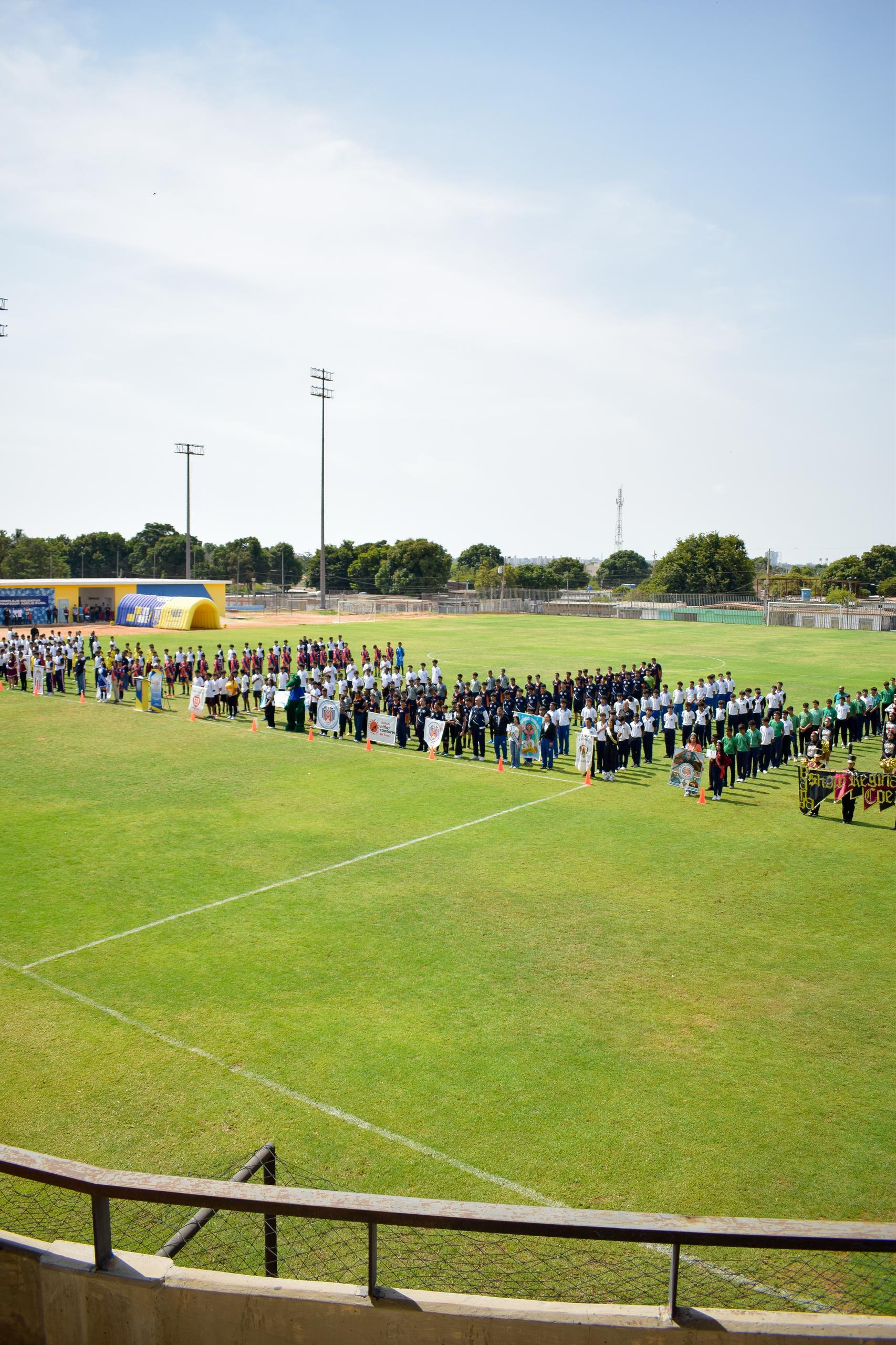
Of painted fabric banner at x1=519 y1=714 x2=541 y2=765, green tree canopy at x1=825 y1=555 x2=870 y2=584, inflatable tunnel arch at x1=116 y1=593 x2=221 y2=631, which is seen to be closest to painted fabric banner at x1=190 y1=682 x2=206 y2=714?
painted fabric banner at x1=519 y1=714 x2=541 y2=765

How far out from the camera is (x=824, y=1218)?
6590 mm

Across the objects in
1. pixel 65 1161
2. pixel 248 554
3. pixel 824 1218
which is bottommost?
pixel 824 1218

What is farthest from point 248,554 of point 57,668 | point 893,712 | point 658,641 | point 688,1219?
point 688,1219

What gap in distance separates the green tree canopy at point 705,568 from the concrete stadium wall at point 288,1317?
103421 mm

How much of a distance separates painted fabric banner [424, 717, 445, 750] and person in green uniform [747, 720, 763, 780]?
750 cm

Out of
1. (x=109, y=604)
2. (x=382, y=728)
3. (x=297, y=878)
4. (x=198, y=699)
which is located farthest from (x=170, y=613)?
(x=297, y=878)

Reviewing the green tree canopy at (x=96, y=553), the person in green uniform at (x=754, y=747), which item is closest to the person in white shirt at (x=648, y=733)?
the person in green uniform at (x=754, y=747)

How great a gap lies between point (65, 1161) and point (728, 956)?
29.2 feet

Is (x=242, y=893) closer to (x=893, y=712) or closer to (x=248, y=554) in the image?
(x=893, y=712)

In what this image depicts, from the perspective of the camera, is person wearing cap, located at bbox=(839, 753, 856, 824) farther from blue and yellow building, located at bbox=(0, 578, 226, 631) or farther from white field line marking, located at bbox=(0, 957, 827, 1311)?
blue and yellow building, located at bbox=(0, 578, 226, 631)

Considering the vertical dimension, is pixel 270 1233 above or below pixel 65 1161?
below

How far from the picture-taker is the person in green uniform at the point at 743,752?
68.6 feet

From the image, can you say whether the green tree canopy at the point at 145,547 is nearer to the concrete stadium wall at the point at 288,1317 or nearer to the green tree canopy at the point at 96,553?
the green tree canopy at the point at 96,553

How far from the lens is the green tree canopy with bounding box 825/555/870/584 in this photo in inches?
4557
